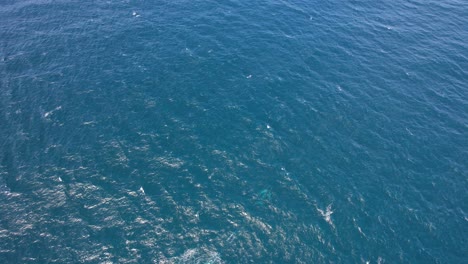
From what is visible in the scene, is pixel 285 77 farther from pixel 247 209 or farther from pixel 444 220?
pixel 444 220

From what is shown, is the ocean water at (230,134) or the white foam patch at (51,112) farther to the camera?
the white foam patch at (51,112)

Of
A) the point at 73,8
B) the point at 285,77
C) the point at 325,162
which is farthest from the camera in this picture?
the point at 73,8

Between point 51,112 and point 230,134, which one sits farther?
point 51,112

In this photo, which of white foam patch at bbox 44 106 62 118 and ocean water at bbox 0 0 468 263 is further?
white foam patch at bbox 44 106 62 118

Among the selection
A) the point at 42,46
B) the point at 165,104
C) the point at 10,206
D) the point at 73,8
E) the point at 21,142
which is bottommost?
the point at 10,206

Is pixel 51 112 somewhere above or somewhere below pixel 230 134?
above

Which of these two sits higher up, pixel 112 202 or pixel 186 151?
pixel 186 151

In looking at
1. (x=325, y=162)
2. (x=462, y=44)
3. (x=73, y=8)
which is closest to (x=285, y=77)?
(x=325, y=162)

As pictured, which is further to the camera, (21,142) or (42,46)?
(42,46)
